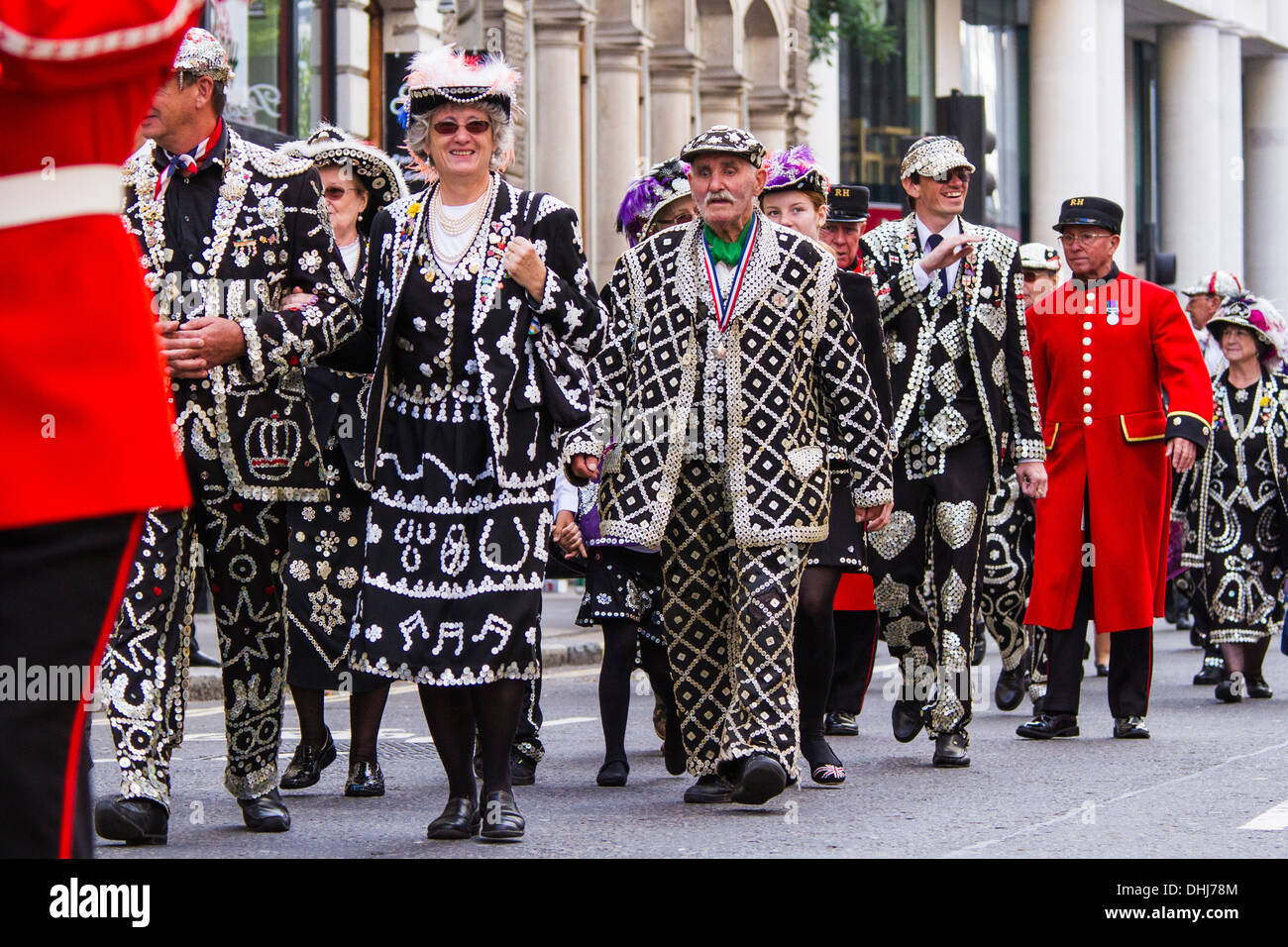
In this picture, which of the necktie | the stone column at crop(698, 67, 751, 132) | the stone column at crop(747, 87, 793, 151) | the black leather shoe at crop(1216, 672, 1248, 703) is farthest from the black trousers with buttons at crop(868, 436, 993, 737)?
the stone column at crop(747, 87, 793, 151)

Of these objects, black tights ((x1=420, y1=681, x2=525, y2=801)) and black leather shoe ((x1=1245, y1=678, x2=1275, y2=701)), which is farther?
black leather shoe ((x1=1245, y1=678, x2=1275, y2=701))

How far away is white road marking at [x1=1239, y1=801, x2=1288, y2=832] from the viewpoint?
6836 mm

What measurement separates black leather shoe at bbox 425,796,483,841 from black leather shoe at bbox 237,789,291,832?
501 millimetres

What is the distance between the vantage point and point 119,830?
6242 mm

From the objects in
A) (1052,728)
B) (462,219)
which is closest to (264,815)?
(462,219)

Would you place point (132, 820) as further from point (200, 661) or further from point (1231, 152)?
point (1231, 152)

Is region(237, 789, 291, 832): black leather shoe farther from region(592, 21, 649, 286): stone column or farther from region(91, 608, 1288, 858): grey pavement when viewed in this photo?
region(592, 21, 649, 286): stone column

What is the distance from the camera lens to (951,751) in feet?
28.5

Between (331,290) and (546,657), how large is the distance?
8070mm

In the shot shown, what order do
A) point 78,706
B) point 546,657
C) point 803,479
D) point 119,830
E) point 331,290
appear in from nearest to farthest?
1. point 78,706
2. point 119,830
3. point 331,290
4. point 803,479
5. point 546,657

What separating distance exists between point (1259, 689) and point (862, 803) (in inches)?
203

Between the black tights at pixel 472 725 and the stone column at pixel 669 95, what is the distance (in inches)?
893
